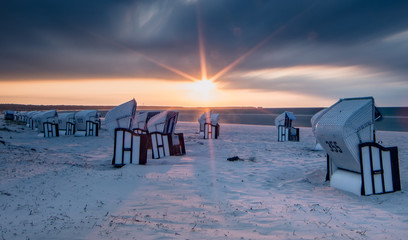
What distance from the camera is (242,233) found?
510 cm

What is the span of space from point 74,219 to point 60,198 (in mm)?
1645

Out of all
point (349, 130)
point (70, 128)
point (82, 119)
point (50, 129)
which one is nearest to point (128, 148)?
point (349, 130)

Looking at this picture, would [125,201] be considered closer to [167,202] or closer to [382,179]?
[167,202]

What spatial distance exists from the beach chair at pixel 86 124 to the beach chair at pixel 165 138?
1523cm

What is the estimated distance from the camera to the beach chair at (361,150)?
25.5 feet

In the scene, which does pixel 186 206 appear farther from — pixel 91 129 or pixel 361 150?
pixel 91 129

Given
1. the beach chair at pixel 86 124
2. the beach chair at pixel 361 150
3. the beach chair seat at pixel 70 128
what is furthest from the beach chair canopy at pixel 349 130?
the beach chair seat at pixel 70 128

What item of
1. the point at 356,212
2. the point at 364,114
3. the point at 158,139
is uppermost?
the point at 364,114

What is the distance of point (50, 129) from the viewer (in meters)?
28.5

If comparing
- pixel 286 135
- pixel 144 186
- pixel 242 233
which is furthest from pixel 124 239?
pixel 286 135

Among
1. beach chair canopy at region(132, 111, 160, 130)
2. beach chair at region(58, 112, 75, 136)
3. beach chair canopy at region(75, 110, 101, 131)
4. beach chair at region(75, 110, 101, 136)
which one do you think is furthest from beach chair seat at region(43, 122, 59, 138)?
beach chair canopy at region(132, 111, 160, 130)

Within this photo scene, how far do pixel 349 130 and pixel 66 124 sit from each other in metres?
30.7

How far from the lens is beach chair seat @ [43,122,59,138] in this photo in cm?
2820

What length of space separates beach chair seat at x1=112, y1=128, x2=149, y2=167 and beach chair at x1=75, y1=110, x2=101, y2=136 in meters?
19.6
